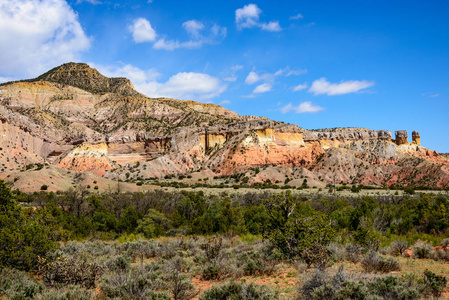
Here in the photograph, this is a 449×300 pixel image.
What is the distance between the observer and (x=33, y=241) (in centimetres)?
910

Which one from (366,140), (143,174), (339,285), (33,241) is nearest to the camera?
(339,285)

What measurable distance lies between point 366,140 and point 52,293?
12326 centimetres

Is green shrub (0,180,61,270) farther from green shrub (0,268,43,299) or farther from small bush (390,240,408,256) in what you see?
small bush (390,240,408,256)

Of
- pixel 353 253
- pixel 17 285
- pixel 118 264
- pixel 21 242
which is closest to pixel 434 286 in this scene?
pixel 353 253

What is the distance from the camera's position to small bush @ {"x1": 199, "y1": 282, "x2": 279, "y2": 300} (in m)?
7.00

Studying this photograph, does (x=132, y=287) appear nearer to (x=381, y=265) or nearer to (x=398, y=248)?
(x=381, y=265)

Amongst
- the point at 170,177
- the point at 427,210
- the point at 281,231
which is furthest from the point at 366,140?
the point at 281,231

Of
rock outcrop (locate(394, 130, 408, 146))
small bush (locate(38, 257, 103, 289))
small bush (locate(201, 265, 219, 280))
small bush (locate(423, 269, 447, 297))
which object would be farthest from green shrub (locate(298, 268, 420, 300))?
rock outcrop (locate(394, 130, 408, 146))

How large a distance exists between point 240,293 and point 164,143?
86.7 metres

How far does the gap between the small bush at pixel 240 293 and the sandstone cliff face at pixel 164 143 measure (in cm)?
6209

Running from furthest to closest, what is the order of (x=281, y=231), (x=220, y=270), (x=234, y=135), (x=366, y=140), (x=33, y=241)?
(x=366, y=140) < (x=234, y=135) < (x=281, y=231) < (x=220, y=270) < (x=33, y=241)

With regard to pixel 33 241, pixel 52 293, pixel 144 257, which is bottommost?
pixel 144 257

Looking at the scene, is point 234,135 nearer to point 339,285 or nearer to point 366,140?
point 366,140

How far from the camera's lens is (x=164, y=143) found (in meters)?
91.6
